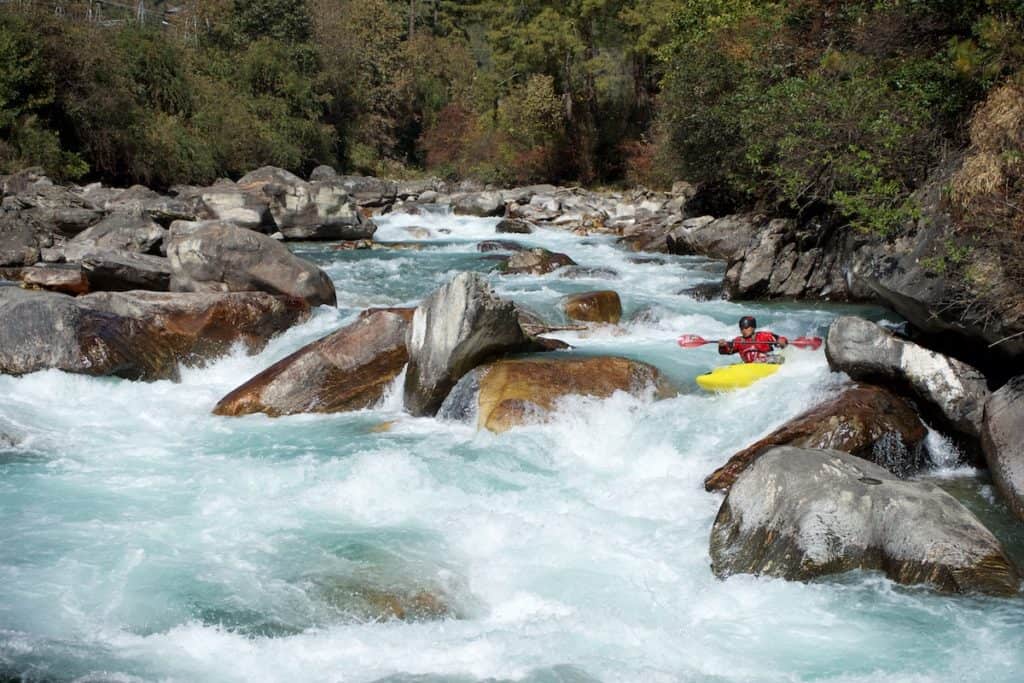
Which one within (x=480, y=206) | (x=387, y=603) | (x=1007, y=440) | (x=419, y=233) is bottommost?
(x=419, y=233)

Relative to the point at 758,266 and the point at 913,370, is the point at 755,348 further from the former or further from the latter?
the point at 758,266

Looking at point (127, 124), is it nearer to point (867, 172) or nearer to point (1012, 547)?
point (867, 172)

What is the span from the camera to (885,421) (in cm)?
693

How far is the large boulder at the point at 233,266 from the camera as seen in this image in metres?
11.1

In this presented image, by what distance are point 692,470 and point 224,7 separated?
32883 mm

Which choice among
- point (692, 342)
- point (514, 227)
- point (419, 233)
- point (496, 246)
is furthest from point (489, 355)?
point (514, 227)

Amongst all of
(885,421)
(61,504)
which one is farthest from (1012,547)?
(61,504)

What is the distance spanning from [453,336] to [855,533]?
4.20 meters

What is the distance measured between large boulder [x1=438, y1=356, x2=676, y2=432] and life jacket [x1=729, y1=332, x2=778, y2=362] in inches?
35.8

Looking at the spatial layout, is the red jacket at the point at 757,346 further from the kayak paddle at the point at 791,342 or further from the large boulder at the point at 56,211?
the large boulder at the point at 56,211

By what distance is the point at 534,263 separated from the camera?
14.9 metres

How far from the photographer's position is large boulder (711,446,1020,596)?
16.8 feet

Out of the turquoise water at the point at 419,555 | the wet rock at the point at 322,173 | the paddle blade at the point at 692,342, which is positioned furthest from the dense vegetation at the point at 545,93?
the turquoise water at the point at 419,555

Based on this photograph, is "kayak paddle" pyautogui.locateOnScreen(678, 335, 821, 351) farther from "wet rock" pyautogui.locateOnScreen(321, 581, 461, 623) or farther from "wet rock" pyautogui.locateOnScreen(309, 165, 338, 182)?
"wet rock" pyautogui.locateOnScreen(309, 165, 338, 182)
